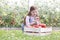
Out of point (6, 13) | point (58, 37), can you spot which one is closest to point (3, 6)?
point (6, 13)

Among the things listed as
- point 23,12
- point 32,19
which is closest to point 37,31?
point 32,19

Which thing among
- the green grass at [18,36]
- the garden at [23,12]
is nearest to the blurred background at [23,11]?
the garden at [23,12]

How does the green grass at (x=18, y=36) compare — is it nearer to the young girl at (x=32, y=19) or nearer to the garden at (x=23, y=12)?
the garden at (x=23, y=12)

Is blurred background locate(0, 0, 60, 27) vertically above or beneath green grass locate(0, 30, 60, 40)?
above

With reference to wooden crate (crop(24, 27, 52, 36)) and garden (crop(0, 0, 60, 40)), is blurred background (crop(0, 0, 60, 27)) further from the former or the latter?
wooden crate (crop(24, 27, 52, 36))

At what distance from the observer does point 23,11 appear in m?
4.80

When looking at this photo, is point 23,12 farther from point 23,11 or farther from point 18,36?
point 18,36

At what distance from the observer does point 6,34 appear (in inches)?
185

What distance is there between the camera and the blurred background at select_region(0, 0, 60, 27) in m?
4.81

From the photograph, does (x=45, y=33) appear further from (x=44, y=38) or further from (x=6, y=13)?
(x=6, y=13)

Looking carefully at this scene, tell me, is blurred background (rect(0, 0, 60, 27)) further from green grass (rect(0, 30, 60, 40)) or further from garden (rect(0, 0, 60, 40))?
green grass (rect(0, 30, 60, 40))

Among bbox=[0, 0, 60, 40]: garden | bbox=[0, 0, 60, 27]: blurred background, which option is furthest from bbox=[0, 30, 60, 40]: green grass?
bbox=[0, 0, 60, 27]: blurred background

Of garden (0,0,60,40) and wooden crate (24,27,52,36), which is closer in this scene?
wooden crate (24,27,52,36)

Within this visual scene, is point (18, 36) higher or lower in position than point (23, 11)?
lower
